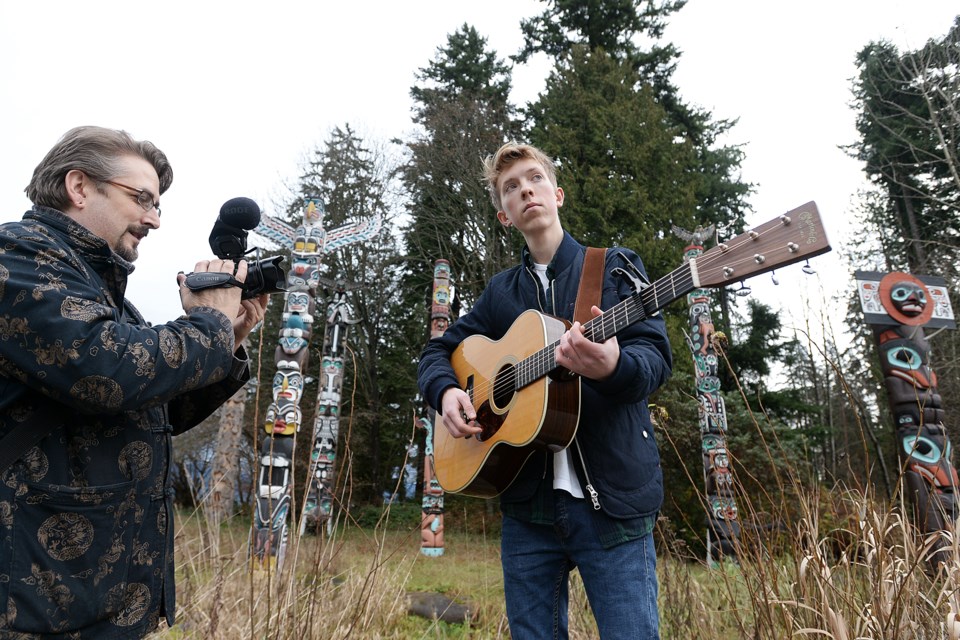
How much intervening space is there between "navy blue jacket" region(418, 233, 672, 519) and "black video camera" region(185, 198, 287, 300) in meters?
0.90

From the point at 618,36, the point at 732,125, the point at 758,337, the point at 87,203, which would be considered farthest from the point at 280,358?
the point at 732,125

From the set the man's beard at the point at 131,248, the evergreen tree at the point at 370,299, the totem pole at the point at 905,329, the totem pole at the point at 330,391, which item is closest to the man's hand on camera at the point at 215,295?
the man's beard at the point at 131,248

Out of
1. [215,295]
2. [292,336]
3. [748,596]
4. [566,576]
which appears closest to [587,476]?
[566,576]

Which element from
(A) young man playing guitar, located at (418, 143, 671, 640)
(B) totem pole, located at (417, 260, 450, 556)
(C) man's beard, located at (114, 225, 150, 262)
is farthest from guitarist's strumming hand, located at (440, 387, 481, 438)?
(B) totem pole, located at (417, 260, 450, 556)

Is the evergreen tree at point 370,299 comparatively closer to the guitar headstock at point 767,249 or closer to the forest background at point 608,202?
the forest background at point 608,202

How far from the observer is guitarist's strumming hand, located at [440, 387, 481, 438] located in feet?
7.12

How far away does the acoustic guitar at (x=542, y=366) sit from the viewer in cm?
174

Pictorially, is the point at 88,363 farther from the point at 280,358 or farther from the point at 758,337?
the point at 758,337

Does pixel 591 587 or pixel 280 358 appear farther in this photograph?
pixel 280 358

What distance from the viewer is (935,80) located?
13.5 m

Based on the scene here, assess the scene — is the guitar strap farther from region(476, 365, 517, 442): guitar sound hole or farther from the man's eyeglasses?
the man's eyeglasses

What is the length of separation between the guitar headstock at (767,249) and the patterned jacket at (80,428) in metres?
1.33

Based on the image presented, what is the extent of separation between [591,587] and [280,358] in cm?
653

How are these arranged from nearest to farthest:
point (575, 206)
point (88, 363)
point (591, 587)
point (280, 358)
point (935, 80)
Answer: point (88, 363) → point (591, 587) → point (280, 358) → point (935, 80) → point (575, 206)
